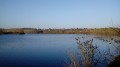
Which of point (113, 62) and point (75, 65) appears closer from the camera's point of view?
point (75, 65)

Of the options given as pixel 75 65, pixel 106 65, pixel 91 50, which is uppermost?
pixel 91 50

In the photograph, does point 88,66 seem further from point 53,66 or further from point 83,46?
point 53,66

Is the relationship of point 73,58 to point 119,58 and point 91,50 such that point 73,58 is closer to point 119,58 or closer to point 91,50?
point 91,50

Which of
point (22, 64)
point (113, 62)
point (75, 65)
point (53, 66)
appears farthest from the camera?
point (22, 64)

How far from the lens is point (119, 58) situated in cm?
693

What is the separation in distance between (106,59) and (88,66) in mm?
1807

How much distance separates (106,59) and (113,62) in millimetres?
267

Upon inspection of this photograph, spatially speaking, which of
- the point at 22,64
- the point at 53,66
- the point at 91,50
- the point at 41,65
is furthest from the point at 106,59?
the point at 22,64

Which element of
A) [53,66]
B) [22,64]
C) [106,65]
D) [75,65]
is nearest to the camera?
[75,65]

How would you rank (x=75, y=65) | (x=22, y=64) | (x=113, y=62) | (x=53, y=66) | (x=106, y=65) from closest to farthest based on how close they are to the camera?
(x=75, y=65)
(x=113, y=62)
(x=106, y=65)
(x=53, y=66)
(x=22, y=64)

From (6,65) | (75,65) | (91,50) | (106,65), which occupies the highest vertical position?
(91,50)

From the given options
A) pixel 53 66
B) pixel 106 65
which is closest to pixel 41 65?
pixel 53 66

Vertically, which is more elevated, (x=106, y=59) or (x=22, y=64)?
(x=106, y=59)

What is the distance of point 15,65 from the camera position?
34.6 ft
